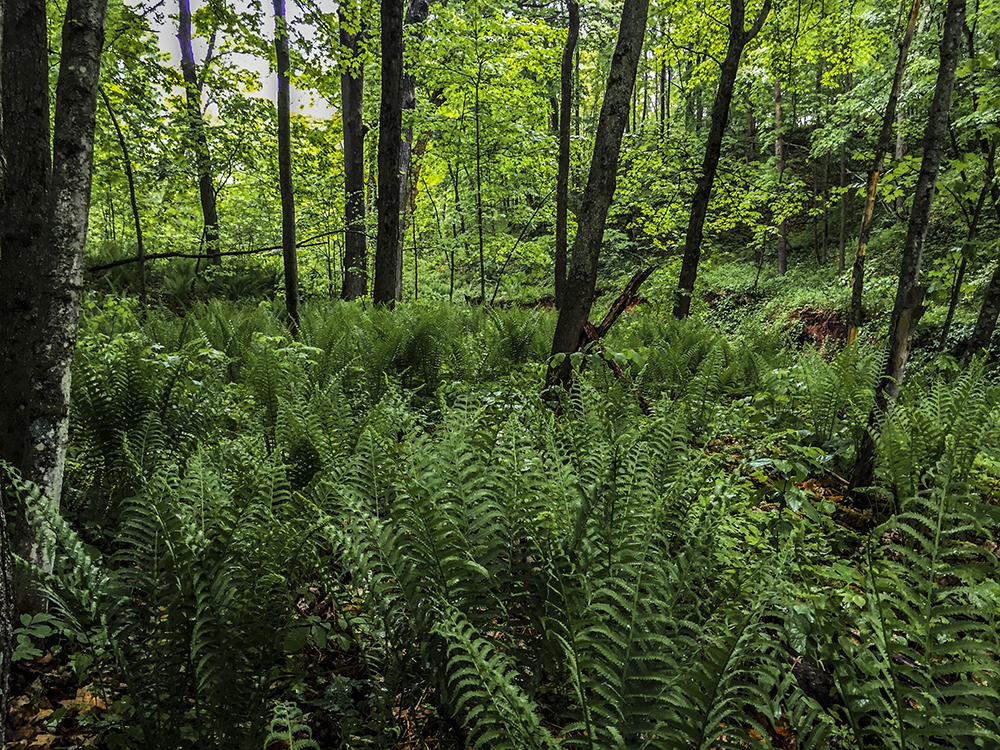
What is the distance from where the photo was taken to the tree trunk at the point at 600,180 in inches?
144

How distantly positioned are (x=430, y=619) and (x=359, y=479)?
0.71 m

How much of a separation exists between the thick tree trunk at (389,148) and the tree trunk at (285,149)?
1146 millimetres

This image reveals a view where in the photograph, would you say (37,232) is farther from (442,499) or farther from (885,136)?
(885,136)

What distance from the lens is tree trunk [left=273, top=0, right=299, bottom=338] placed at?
472 centimetres

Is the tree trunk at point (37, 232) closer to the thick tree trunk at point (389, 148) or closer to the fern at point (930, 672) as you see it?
the fern at point (930, 672)

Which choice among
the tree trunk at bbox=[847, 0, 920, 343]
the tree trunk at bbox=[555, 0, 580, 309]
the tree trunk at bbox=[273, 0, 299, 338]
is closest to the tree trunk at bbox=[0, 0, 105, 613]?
the tree trunk at bbox=[273, 0, 299, 338]

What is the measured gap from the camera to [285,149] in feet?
16.7

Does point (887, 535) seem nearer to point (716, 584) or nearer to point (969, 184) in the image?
point (716, 584)

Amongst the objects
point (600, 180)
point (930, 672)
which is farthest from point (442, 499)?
point (600, 180)

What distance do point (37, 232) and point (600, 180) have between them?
317 centimetres

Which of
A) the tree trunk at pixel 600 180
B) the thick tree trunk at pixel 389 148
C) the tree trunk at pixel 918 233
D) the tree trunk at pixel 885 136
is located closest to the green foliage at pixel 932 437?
the tree trunk at pixel 918 233

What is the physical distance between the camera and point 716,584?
1.72 meters

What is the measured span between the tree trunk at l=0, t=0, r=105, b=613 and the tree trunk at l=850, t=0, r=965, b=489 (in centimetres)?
356

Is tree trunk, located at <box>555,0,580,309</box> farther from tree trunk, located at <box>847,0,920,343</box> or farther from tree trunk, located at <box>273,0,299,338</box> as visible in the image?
tree trunk, located at <box>273,0,299,338</box>
